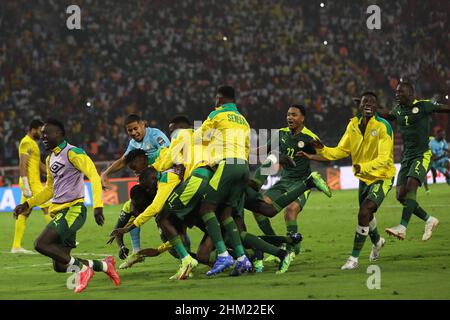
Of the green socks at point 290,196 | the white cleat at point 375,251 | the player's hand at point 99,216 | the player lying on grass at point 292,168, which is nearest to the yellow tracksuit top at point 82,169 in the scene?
the player's hand at point 99,216

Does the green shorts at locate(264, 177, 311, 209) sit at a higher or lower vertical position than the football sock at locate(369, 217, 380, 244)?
higher

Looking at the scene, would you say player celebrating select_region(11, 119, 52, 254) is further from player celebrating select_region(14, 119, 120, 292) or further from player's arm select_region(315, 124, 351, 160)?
player's arm select_region(315, 124, 351, 160)

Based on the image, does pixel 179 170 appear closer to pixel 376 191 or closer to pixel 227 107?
pixel 227 107

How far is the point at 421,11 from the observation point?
139ft

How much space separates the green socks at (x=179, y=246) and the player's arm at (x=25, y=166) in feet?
22.1

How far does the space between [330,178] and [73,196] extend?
23527mm

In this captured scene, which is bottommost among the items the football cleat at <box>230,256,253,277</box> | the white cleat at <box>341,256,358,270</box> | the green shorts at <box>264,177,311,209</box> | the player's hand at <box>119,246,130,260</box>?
the player's hand at <box>119,246,130,260</box>

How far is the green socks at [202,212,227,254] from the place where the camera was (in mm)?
11227

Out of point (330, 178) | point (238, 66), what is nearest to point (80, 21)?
point (238, 66)

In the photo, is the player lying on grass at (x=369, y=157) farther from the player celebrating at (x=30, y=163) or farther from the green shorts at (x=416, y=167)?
the player celebrating at (x=30, y=163)

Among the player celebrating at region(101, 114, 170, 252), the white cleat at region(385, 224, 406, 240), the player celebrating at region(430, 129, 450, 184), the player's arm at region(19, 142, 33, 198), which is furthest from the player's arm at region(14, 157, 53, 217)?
the player celebrating at region(430, 129, 450, 184)

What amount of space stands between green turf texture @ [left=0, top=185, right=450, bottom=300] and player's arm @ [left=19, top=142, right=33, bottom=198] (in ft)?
3.55

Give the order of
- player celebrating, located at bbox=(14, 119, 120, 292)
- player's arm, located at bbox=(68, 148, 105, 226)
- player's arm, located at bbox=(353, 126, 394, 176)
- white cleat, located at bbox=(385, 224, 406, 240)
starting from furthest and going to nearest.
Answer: white cleat, located at bbox=(385, 224, 406, 240)
player's arm, located at bbox=(353, 126, 394, 176)
player celebrating, located at bbox=(14, 119, 120, 292)
player's arm, located at bbox=(68, 148, 105, 226)

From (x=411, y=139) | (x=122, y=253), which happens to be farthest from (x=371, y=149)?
(x=122, y=253)
